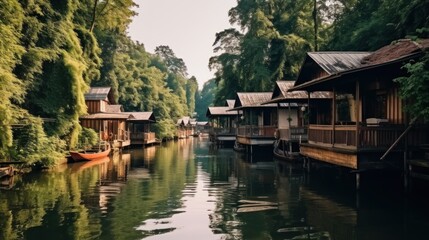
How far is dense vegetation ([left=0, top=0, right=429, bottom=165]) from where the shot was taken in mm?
22844

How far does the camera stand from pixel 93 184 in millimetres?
20078

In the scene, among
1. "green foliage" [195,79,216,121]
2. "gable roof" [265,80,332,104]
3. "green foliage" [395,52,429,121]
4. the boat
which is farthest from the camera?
"green foliage" [195,79,216,121]

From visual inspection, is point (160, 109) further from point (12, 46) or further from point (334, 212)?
point (334, 212)

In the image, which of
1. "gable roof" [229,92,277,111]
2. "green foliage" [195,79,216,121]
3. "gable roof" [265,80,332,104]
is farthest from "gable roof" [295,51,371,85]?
"green foliage" [195,79,216,121]

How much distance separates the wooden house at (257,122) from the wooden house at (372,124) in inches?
502

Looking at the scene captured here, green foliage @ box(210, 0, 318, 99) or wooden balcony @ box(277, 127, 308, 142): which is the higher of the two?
green foliage @ box(210, 0, 318, 99)

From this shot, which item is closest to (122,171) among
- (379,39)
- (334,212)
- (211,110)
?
(334,212)

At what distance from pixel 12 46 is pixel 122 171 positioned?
32.5ft

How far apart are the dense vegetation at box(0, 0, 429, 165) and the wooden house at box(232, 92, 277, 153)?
366 inches

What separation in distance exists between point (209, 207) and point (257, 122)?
30317 millimetres

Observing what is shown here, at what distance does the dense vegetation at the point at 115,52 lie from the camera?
899 inches

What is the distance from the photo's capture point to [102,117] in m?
37.8

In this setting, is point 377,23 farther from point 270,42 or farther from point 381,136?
point 270,42

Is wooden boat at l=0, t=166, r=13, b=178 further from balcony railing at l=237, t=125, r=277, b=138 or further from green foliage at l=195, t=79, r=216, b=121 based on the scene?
green foliage at l=195, t=79, r=216, b=121
